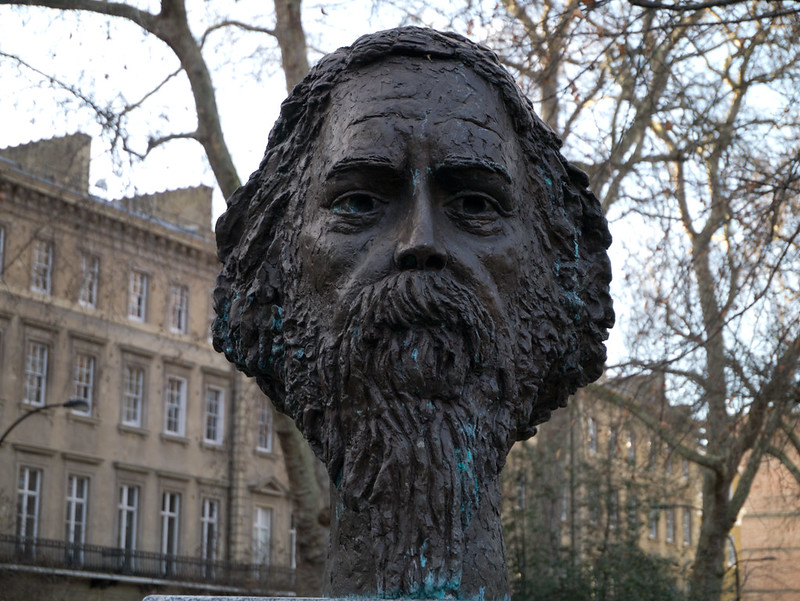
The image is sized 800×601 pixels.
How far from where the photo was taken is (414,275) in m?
3.74

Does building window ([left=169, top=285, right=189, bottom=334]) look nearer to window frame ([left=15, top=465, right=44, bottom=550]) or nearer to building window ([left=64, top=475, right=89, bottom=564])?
building window ([left=64, top=475, right=89, bottom=564])

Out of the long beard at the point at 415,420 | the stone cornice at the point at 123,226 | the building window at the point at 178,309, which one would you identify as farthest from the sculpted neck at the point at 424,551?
the building window at the point at 178,309

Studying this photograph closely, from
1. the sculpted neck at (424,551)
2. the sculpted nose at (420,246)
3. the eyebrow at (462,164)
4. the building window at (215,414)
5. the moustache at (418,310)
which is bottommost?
the sculpted neck at (424,551)

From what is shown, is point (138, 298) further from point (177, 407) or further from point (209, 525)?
point (209, 525)

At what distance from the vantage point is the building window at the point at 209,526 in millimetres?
35094

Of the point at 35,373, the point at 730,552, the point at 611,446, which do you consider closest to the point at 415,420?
the point at 611,446

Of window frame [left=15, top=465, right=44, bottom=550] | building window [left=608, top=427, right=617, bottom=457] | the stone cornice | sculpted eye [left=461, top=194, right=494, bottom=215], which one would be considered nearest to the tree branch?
building window [left=608, top=427, right=617, bottom=457]

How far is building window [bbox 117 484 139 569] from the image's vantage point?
33728mm

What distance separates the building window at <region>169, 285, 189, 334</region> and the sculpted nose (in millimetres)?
32068

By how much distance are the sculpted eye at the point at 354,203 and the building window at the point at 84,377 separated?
28.8 meters

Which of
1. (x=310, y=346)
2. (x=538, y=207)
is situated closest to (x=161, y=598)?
(x=310, y=346)

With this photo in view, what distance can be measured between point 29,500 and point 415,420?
95.3ft

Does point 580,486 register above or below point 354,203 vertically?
above

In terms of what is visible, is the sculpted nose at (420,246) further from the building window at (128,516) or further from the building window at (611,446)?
the building window at (128,516)
